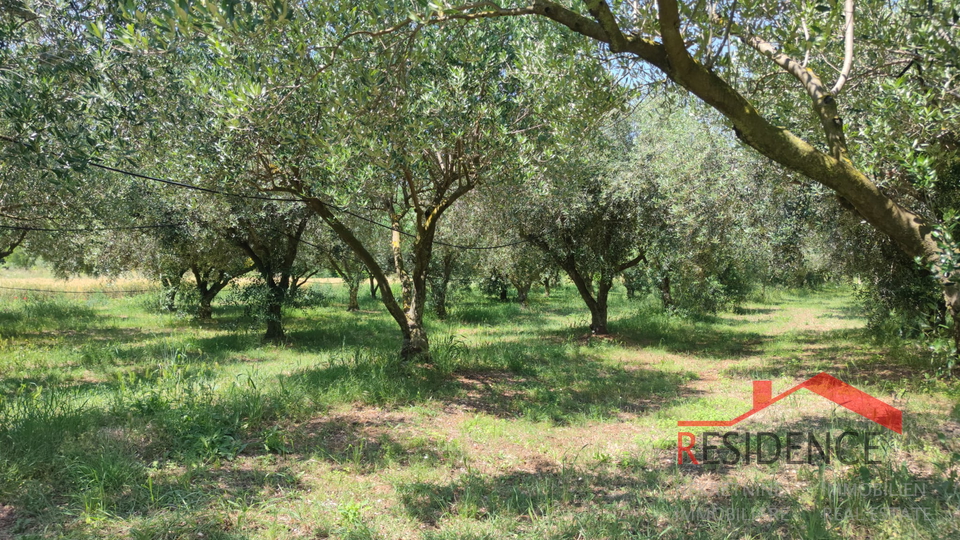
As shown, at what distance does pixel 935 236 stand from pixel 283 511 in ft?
17.7

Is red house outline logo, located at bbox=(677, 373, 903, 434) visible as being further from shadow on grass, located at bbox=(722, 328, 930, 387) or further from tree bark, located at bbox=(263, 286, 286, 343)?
tree bark, located at bbox=(263, 286, 286, 343)

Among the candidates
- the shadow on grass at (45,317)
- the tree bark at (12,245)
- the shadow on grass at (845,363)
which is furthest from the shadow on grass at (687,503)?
the shadow on grass at (45,317)

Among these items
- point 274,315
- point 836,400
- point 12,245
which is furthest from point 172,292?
point 836,400

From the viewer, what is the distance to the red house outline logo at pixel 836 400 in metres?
5.95

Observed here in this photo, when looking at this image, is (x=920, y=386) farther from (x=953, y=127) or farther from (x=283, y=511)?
(x=283, y=511)

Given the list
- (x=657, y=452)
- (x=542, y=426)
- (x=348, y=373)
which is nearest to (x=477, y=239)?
(x=348, y=373)

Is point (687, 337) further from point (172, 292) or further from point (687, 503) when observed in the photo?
point (172, 292)

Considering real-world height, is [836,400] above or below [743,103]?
below

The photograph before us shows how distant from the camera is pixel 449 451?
5688 mm

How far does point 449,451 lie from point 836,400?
533 cm

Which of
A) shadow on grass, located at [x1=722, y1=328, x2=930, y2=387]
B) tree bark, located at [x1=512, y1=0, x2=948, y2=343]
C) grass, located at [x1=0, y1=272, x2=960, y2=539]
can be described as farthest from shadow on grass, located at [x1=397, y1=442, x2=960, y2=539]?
shadow on grass, located at [x1=722, y1=328, x2=930, y2=387]

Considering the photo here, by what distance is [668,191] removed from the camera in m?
11.5

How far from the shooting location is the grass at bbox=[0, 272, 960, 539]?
3732 millimetres

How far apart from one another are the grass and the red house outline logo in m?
0.18
